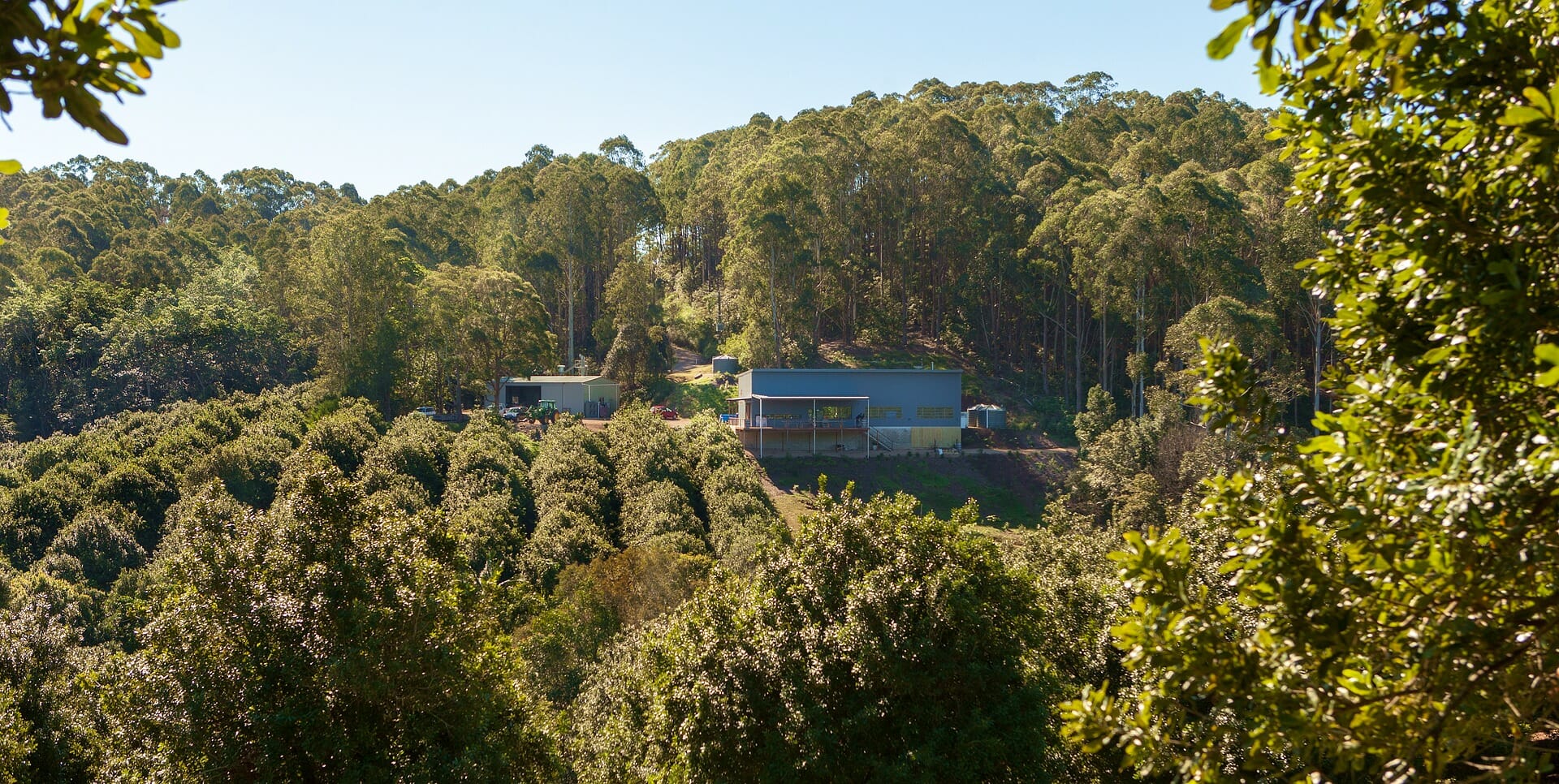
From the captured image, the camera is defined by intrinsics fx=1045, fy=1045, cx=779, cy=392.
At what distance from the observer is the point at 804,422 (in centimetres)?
5012

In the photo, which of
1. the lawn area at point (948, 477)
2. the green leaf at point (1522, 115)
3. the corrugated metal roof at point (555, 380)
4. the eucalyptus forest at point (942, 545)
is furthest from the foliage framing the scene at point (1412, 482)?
the corrugated metal roof at point (555, 380)

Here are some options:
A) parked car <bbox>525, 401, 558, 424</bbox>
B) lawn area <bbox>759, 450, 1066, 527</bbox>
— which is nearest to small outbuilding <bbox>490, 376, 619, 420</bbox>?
parked car <bbox>525, 401, 558, 424</bbox>

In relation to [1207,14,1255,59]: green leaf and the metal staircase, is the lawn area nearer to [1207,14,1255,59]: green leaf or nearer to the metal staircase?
the metal staircase

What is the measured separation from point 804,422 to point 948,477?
24.0 feet

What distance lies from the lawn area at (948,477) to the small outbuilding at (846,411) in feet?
4.38

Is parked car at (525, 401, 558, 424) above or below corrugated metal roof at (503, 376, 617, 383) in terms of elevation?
below

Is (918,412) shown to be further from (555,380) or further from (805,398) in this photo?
(555,380)

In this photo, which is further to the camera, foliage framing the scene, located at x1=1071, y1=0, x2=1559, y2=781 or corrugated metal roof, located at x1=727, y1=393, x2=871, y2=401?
corrugated metal roof, located at x1=727, y1=393, x2=871, y2=401

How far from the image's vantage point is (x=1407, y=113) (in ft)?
14.9

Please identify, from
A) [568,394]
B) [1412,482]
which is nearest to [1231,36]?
[1412,482]

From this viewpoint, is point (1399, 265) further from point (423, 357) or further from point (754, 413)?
point (423, 357)

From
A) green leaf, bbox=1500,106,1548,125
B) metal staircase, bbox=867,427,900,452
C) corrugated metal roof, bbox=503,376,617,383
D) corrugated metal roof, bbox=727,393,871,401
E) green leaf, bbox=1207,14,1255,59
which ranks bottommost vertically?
metal staircase, bbox=867,427,900,452

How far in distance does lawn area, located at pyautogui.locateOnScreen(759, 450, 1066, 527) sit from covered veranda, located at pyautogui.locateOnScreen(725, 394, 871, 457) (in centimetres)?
116

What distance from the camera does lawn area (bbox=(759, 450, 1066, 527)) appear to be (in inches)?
1812
